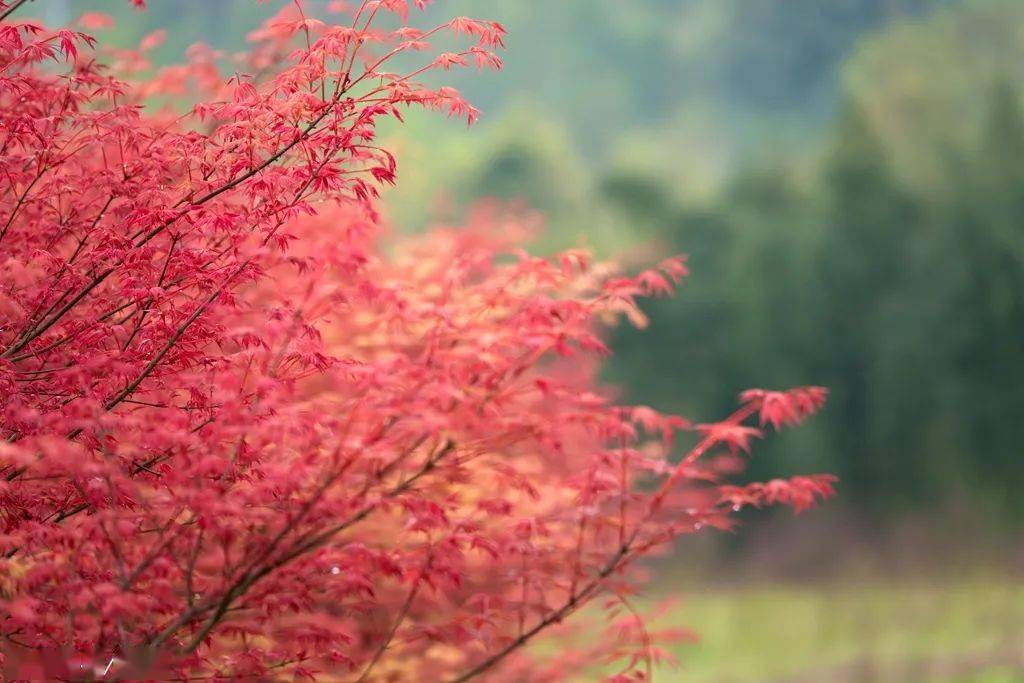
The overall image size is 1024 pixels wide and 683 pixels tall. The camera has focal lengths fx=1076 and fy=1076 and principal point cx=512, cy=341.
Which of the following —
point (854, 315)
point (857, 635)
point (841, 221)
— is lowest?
point (857, 635)

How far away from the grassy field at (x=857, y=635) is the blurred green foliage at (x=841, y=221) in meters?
1.25

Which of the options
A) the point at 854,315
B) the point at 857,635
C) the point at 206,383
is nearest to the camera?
the point at 206,383

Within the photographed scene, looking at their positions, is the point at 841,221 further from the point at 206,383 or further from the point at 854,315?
the point at 206,383

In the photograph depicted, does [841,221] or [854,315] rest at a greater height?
[841,221]

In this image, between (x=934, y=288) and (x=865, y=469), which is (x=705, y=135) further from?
(x=865, y=469)

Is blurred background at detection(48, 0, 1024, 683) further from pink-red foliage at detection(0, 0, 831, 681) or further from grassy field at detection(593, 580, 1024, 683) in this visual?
pink-red foliage at detection(0, 0, 831, 681)

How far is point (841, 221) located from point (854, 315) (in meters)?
1.20

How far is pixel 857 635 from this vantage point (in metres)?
12.1

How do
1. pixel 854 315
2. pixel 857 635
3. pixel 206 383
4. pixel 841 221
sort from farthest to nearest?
pixel 841 221
pixel 854 315
pixel 857 635
pixel 206 383

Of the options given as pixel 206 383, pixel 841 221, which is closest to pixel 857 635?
pixel 841 221

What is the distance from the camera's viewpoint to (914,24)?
14.9 m

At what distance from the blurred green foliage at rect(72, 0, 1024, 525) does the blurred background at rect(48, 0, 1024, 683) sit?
3cm

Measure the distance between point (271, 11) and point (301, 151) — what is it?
54.8 ft

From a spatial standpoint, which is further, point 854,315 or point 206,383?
point 854,315
